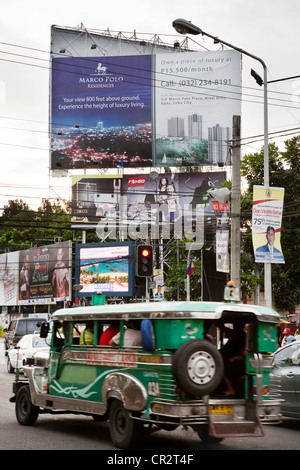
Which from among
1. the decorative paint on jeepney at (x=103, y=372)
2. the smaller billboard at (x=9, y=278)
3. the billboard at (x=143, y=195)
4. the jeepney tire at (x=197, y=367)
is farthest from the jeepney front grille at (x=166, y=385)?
the smaller billboard at (x=9, y=278)

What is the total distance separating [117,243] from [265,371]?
48801 mm

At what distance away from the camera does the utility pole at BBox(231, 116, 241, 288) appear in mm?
18703

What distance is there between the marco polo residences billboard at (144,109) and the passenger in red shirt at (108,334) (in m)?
48.0

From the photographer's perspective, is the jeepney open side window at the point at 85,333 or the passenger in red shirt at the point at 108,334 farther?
the jeepney open side window at the point at 85,333

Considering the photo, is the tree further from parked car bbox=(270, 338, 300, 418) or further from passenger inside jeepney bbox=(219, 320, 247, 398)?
passenger inside jeepney bbox=(219, 320, 247, 398)

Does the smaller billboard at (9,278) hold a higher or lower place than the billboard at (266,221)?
lower

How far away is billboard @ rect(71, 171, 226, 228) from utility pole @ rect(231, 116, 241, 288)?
38.8 meters

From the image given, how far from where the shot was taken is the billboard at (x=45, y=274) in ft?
209

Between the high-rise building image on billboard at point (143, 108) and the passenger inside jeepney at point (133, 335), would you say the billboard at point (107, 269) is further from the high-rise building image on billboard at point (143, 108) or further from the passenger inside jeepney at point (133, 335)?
the passenger inside jeepney at point (133, 335)

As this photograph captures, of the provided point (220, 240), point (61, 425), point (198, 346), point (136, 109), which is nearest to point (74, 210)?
point (136, 109)

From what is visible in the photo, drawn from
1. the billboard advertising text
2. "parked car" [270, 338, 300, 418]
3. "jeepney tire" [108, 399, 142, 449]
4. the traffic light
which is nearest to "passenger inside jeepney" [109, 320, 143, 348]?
"jeepney tire" [108, 399, 142, 449]

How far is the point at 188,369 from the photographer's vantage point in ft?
31.0

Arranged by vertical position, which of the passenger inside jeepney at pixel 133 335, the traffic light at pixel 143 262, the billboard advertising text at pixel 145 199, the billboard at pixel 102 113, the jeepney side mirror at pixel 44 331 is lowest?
the jeepney side mirror at pixel 44 331
